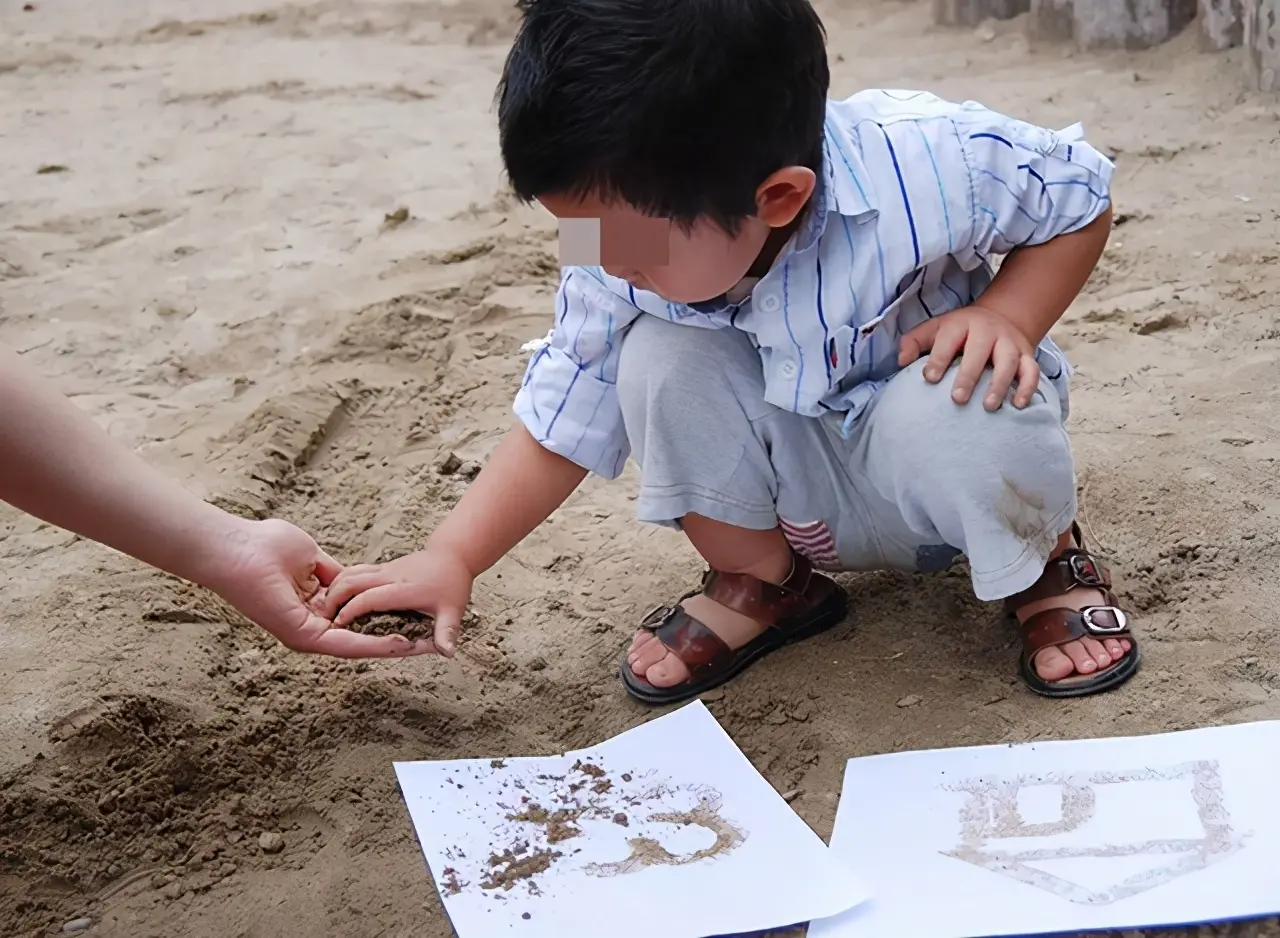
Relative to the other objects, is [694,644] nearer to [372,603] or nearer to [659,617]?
[659,617]

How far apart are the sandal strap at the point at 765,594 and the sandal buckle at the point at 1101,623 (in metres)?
0.28

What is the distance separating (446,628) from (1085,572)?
24.9 inches

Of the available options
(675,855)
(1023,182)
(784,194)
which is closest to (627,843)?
(675,855)

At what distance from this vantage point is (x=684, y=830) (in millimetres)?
1236

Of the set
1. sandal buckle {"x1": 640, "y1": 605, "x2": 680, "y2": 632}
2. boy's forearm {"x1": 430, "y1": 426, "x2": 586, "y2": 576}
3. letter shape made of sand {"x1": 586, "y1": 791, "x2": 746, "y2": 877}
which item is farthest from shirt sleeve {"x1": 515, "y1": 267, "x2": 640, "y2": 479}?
letter shape made of sand {"x1": 586, "y1": 791, "x2": 746, "y2": 877}

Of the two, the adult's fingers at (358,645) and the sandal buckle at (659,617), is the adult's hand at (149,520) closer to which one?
the adult's fingers at (358,645)

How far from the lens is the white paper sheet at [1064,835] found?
1.06 m

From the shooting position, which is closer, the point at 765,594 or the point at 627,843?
the point at 627,843

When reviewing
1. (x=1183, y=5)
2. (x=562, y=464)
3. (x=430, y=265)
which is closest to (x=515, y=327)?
(x=430, y=265)

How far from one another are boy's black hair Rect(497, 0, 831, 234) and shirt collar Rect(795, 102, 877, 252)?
4.2 inches

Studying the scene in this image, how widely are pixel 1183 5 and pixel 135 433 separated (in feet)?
7.94

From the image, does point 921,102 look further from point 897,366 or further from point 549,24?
point 549,24

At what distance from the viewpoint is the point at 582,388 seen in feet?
4.73

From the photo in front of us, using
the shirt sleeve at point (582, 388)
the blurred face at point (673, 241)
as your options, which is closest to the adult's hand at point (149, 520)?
the shirt sleeve at point (582, 388)
